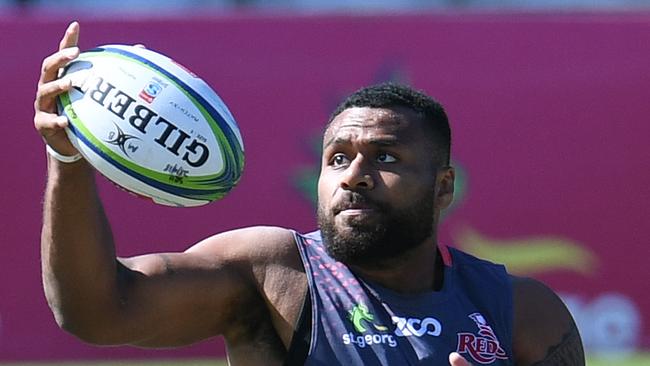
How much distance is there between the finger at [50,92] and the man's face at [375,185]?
0.85 metres

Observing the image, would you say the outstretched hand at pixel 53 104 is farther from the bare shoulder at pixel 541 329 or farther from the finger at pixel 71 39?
the bare shoulder at pixel 541 329

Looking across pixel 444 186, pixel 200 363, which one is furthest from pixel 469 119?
pixel 444 186

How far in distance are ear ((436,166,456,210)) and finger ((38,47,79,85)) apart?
122 centimetres

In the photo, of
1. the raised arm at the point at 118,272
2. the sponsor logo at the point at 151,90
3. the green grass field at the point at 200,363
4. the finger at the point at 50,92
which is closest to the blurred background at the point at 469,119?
the green grass field at the point at 200,363

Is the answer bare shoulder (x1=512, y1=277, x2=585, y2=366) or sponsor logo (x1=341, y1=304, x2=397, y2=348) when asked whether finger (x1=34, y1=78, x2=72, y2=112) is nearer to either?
sponsor logo (x1=341, y1=304, x2=397, y2=348)

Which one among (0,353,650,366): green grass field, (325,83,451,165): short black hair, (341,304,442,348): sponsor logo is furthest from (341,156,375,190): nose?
(0,353,650,366): green grass field

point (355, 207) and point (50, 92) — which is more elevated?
point (50, 92)

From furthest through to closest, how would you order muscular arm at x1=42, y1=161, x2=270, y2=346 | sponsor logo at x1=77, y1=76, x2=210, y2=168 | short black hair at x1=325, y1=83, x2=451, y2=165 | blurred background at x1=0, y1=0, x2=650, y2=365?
1. blurred background at x1=0, y1=0, x2=650, y2=365
2. short black hair at x1=325, y1=83, x2=451, y2=165
3. sponsor logo at x1=77, y1=76, x2=210, y2=168
4. muscular arm at x1=42, y1=161, x2=270, y2=346

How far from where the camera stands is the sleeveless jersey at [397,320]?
420cm

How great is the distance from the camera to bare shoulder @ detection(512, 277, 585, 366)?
442cm

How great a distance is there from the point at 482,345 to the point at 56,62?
1.50 metres

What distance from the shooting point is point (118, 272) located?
405 centimetres

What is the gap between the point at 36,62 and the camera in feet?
35.7

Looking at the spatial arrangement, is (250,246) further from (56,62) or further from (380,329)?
(56,62)
